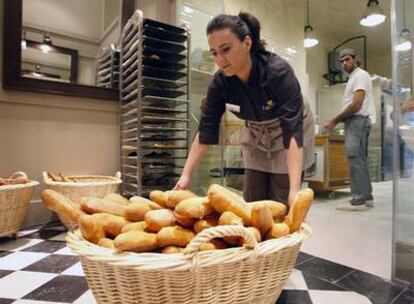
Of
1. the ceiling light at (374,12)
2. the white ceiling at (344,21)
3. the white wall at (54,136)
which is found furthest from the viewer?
the white ceiling at (344,21)

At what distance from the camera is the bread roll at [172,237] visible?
20.4 inches

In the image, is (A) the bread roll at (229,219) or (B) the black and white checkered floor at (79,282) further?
(B) the black and white checkered floor at (79,282)

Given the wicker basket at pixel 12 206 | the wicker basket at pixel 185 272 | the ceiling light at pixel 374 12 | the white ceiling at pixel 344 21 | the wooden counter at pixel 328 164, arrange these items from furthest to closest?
the white ceiling at pixel 344 21 → the ceiling light at pixel 374 12 → the wooden counter at pixel 328 164 → the wicker basket at pixel 12 206 → the wicker basket at pixel 185 272

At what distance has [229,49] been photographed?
96 cm

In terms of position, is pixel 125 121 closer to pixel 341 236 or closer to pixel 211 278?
pixel 341 236

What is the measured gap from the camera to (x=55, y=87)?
1.92 meters

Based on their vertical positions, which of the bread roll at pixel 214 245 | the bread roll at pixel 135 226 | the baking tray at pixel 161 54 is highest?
the baking tray at pixel 161 54

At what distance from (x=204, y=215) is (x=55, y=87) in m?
1.76

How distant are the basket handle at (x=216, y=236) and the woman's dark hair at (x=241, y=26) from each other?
0.71 metres

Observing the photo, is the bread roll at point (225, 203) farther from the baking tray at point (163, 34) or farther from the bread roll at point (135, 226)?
the baking tray at point (163, 34)

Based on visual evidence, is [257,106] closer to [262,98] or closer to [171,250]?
[262,98]

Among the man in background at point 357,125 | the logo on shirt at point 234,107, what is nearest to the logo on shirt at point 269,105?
the logo on shirt at point 234,107

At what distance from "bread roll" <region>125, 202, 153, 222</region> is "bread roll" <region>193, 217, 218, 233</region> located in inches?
4.5

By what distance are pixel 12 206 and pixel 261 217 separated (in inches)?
53.7
